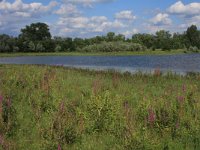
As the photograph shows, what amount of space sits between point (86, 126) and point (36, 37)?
17132 cm

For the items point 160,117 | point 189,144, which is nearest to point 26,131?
point 160,117

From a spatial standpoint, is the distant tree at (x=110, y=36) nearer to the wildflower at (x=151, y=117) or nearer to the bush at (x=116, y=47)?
the bush at (x=116, y=47)

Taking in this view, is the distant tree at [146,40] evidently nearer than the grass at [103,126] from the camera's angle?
No

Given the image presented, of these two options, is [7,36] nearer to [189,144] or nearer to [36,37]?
[36,37]

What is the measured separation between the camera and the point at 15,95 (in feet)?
50.2

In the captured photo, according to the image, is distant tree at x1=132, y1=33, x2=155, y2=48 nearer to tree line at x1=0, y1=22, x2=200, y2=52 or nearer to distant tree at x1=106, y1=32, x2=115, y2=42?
tree line at x1=0, y1=22, x2=200, y2=52

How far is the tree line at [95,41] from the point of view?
151750mm

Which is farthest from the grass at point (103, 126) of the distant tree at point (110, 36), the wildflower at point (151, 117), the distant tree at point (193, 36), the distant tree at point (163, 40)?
the distant tree at point (110, 36)

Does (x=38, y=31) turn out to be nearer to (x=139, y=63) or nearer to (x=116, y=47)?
(x=116, y=47)

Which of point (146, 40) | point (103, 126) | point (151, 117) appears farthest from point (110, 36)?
point (151, 117)

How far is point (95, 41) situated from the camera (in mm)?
182500

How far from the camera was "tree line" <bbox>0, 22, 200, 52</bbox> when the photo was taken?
152m

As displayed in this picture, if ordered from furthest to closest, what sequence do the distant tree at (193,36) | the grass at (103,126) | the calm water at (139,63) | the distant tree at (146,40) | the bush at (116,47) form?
the distant tree at (193,36)
the distant tree at (146,40)
the bush at (116,47)
the calm water at (139,63)
the grass at (103,126)

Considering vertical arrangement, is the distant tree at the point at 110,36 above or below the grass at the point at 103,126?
above
